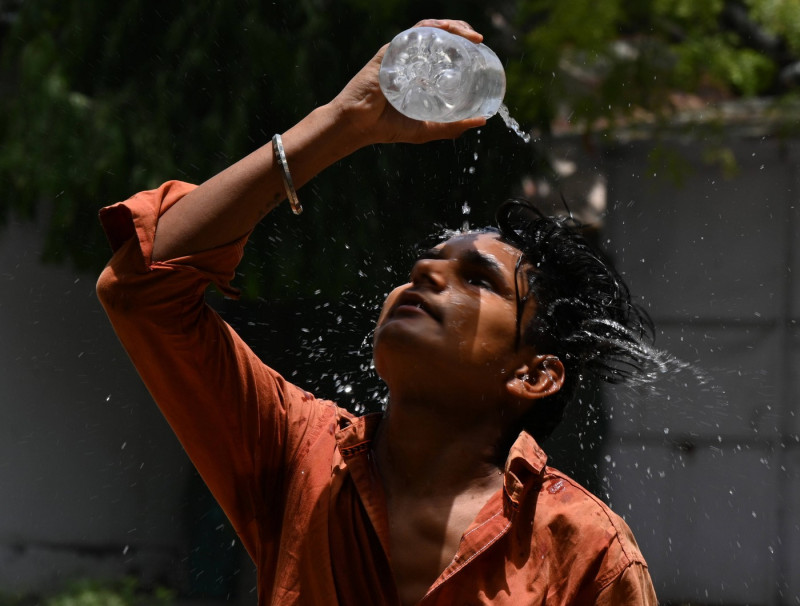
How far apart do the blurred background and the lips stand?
200cm

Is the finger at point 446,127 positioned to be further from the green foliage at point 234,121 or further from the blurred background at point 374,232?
the green foliage at point 234,121

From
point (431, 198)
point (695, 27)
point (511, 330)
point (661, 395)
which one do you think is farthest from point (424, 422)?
point (695, 27)

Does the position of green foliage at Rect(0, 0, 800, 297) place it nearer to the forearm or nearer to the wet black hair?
the wet black hair

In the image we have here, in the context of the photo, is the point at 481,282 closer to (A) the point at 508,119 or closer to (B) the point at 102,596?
(A) the point at 508,119

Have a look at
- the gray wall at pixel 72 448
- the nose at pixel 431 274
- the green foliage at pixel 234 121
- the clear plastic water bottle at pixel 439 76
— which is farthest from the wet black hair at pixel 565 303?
the gray wall at pixel 72 448

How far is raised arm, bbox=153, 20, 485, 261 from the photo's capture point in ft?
5.89

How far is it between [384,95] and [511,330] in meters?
0.53

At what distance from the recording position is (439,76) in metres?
2.08

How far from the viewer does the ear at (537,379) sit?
2.08 m

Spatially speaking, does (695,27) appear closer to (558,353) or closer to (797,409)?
(797,409)

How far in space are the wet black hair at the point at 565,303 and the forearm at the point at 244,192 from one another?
20.6 inches

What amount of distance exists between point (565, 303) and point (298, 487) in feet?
2.22

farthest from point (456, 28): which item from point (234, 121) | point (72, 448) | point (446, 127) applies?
point (72, 448)

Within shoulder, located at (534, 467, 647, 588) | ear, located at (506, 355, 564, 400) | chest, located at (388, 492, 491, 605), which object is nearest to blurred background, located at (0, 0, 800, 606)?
ear, located at (506, 355, 564, 400)
